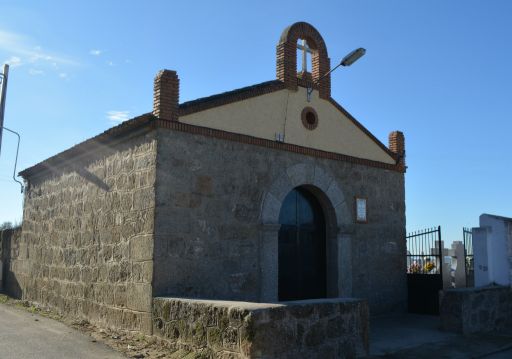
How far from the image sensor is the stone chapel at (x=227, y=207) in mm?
8305

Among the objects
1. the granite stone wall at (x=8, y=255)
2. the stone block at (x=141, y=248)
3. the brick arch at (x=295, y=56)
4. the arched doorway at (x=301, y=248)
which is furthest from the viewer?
the granite stone wall at (x=8, y=255)

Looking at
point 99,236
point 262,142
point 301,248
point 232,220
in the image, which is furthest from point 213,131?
point 301,248

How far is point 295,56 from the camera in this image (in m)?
10.9

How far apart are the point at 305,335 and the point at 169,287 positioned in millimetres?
2575

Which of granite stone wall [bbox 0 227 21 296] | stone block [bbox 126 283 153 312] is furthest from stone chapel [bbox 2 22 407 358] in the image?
granite stone wall [bbox 0 227 21 296]

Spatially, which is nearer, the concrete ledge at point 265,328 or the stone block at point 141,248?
the concrete ledge at point 265,328

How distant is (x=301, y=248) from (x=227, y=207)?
235cm

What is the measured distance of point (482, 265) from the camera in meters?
11.1

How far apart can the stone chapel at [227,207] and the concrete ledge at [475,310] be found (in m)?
1.92

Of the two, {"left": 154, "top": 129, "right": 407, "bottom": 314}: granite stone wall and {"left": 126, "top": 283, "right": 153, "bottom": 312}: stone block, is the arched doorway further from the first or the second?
{"left": 126, "top": 283, "right": 153, "bottom": 312}: stone block

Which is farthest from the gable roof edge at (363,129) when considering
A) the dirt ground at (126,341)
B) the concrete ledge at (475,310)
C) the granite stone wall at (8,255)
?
the granite stone wall at (8,255)

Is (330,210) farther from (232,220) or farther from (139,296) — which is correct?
(139,296)

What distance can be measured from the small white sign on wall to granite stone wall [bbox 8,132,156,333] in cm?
514

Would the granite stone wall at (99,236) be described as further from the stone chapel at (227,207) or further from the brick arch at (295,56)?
the brick arch at (295,56)
